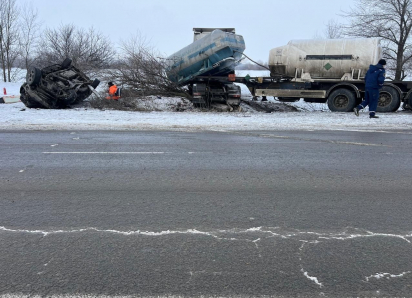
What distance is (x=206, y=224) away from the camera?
12.9 feet

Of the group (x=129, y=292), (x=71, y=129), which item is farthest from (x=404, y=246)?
(x=71, y=129)

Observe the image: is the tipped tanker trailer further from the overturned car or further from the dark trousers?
the dark trousers

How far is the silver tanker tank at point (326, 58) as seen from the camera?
1636cm

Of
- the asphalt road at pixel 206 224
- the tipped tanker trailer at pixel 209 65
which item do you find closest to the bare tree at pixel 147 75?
the tipped tanker trailer at pixel 209 65

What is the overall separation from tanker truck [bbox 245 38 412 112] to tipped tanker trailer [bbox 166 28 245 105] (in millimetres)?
1242

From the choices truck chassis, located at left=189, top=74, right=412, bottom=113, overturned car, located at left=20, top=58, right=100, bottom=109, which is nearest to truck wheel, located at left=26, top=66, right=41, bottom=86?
overturned car, located at left=20, top=58, right=100, bottom=109

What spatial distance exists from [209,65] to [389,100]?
319 inches

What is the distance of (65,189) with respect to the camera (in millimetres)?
5121

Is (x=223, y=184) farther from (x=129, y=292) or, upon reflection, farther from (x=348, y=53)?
(x=348, y=53)

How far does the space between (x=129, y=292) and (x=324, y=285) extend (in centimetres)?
141

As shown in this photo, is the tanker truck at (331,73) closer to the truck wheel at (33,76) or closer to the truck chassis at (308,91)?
the truck chassis at (308,91)

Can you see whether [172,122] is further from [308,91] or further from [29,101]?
[29,101]

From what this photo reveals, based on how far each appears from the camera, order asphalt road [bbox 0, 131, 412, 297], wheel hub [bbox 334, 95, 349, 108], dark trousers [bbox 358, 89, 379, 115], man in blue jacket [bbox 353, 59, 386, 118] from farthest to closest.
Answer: wheel hub [bbox 334, 95, 349, 108], dark trousers [bbox 358, 89, 379, 115], man in blue jacket [bbox 353, 59, 386, 118], asphalt road [bbox 0, 131, 412, 297]

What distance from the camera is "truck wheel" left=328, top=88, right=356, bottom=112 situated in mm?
16906
